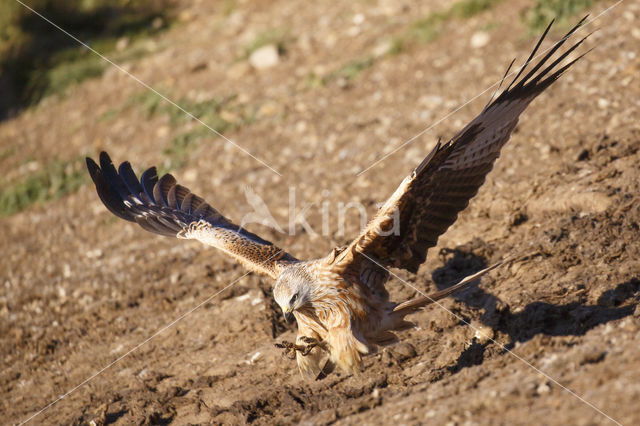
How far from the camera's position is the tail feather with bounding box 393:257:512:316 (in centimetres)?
428

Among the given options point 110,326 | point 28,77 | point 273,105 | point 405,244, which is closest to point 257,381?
point 405,244

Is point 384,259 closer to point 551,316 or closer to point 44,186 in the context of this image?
point 551,316

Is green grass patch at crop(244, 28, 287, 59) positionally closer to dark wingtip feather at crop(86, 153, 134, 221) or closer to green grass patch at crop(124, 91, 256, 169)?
green grass patch at crop(124, 91, 256, 169)

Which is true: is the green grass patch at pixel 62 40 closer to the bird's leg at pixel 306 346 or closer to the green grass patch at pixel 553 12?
the green grass patch at pixel 553 12

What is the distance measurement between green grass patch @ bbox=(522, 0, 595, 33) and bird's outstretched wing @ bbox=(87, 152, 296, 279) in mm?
5122

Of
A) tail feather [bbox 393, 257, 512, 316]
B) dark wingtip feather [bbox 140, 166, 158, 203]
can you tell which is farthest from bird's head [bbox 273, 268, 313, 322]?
dark wingtip feather [bbox 140, 166, 158, 203]

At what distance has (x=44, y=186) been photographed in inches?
403

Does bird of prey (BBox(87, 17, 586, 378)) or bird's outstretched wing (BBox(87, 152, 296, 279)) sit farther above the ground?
bird of prey (BBox(87, 17, 586, 378))

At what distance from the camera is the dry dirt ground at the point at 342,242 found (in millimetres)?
4281

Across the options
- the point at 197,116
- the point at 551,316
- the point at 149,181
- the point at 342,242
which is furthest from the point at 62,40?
the point at 551,316

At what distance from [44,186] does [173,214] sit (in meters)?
5.10

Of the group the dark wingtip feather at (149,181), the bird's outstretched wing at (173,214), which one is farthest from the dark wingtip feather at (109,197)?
the dark wingtip feather at (149,181)

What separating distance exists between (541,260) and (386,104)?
410 centimetres

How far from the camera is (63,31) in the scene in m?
13.6
